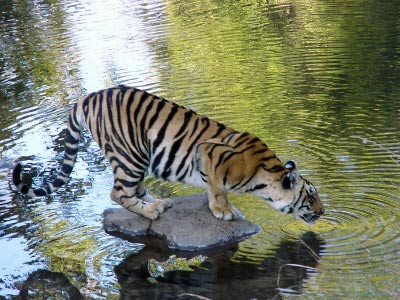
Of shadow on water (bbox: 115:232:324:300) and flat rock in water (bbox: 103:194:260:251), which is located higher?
flat rock in water (bbox: 103:194:260:251)

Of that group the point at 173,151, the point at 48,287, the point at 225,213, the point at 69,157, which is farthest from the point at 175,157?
the point at 48,287

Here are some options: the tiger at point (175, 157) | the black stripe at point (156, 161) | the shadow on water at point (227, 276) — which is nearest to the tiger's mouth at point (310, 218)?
the tiger at point (175, 157)

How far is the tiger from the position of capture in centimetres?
736

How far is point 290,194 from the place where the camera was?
292 inches

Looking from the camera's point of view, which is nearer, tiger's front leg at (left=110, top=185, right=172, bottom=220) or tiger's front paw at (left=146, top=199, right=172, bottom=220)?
tiger's front leg at (left=110, top=185, right=172, bottom=220)

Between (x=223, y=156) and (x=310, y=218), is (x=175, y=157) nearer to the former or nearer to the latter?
(x=223, y=156)

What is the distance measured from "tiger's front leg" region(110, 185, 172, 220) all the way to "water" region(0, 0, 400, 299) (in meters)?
0.34

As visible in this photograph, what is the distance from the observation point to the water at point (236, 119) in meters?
6.81

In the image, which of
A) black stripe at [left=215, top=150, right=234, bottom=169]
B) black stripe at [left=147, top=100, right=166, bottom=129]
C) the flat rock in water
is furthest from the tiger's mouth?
black stripe at [left=147, top=100, right=166, bottom=129]

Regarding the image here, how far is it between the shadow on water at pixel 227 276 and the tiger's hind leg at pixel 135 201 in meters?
0.47

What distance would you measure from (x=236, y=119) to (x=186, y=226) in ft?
11.3

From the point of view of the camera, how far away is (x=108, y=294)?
659 centimetres

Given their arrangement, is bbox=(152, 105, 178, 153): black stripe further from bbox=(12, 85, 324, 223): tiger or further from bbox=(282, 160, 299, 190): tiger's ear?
bbox=(282, 160, 299, 190): tiger's ear

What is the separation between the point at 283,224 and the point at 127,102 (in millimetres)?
1890
